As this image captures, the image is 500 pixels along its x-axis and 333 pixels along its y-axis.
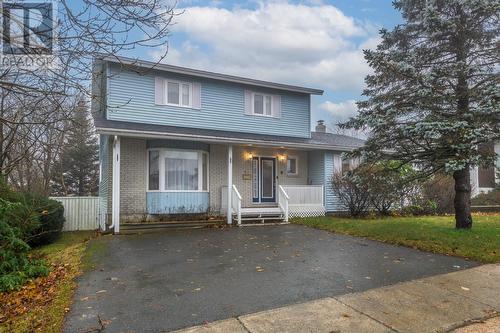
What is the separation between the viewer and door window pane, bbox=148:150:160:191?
1337cm

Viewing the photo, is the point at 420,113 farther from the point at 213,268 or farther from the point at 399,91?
the point at 213,268

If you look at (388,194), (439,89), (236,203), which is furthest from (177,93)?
(439,89)

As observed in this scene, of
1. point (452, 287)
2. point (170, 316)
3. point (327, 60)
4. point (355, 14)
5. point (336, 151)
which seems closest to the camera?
point (170, 316)

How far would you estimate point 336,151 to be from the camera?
53.2ft

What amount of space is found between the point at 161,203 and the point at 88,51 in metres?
9.24

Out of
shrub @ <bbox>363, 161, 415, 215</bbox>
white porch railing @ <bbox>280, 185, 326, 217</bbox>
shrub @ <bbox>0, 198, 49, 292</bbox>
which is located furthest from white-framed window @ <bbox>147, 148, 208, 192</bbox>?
shrub @ <bbox>363, 161, 415, 215</bbox>

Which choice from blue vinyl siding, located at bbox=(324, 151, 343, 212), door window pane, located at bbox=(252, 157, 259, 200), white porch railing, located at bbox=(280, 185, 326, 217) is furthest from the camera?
blue vinyl siding, located at bbox=(324, 151, 343, 212)

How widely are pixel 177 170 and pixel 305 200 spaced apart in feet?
18.0

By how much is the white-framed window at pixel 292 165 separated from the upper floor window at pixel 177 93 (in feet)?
15.8

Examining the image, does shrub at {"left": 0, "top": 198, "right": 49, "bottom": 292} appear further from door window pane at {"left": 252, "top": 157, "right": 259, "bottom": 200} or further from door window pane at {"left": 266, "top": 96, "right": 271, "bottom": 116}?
door window pane at {"left": 266, "top": 96, "right": 271, "bottom": 116}

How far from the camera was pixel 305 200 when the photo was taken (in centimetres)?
1512

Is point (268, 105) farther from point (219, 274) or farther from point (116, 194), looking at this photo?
point (219, 274)

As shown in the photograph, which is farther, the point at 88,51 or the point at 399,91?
the point at 399,91

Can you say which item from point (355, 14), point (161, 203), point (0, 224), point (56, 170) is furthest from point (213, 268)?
point (56, 170)
